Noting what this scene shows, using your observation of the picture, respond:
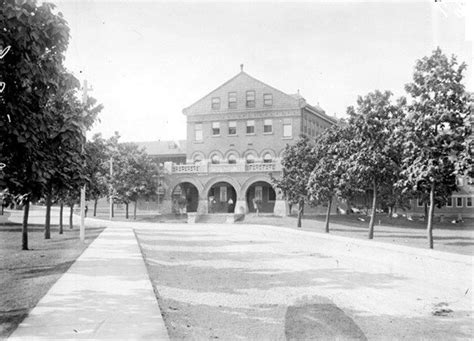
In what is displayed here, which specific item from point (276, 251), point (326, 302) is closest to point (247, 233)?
point (276, 251)

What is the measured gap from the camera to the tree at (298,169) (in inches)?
1231

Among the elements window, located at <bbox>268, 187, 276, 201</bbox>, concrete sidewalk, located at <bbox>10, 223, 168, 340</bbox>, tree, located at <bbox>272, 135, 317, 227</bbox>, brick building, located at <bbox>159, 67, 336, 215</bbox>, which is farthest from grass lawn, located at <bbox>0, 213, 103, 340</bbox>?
window, located at <bbox>268, 187, 276, 201</bbox>

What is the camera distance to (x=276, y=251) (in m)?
19.9

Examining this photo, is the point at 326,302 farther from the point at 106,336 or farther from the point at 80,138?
the point at 80,138

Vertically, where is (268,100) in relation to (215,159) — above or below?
above

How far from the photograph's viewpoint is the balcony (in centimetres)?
4381

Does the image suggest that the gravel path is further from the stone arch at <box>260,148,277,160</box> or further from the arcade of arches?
the stone arch at <box>260,148,277,160</box>

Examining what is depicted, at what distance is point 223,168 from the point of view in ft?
149

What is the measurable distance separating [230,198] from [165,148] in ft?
64.2

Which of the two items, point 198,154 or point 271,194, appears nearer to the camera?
point 271,194

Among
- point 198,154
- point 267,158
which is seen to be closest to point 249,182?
point 267,158

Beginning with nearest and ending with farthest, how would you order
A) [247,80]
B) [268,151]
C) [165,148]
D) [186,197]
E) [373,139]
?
[373,139] < [268,151] < [247,80] < [186,197] < [165,148]

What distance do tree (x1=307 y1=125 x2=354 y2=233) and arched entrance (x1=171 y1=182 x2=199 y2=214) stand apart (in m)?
22.4

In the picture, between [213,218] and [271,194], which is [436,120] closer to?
[213,218]
